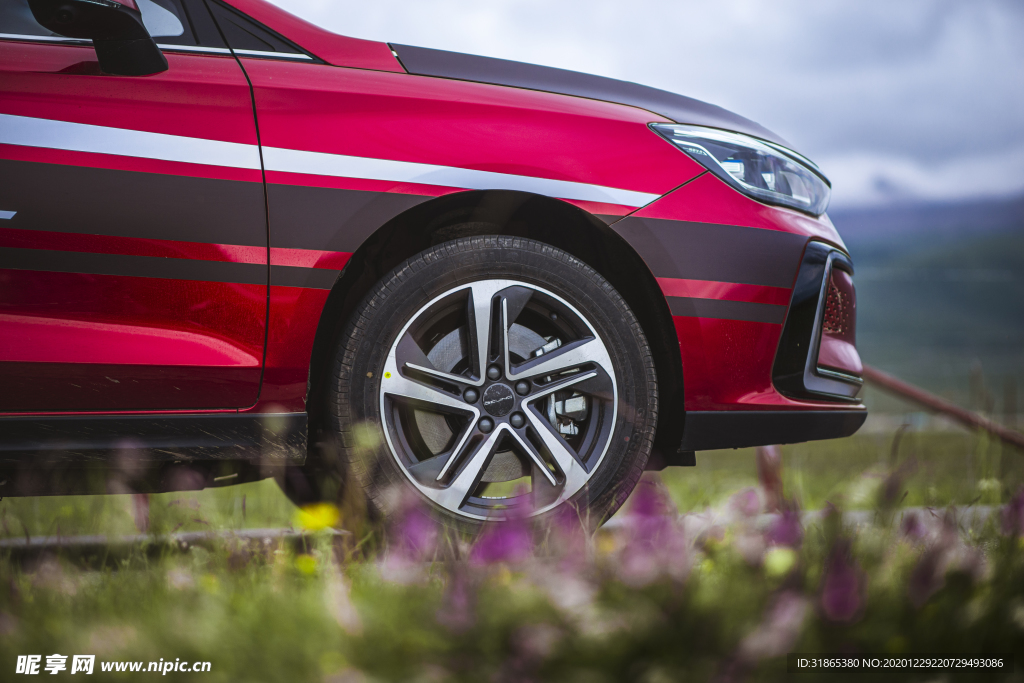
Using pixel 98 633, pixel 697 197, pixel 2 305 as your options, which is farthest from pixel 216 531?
pixel 697 197

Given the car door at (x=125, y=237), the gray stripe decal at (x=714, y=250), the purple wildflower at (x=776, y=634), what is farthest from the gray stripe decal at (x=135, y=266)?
the purple wildflower at (x=776, y=634)

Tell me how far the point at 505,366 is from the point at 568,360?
0.18 meters

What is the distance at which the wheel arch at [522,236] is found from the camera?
1.78 metres

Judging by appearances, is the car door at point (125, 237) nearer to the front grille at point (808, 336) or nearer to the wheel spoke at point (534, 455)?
the wheel spoke at point (534, 455)

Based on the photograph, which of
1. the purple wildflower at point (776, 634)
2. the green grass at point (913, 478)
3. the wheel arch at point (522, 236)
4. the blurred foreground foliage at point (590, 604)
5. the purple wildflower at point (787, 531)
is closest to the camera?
the purple wildflower at point (776, 634)

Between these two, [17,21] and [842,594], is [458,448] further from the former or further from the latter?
[17,21]

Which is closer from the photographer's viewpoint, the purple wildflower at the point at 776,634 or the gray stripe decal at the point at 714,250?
the purple wildflower at the point at 776,634

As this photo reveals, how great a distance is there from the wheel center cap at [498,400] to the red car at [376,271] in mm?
11

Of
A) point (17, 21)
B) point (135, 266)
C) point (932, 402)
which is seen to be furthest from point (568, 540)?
point (932, 402)

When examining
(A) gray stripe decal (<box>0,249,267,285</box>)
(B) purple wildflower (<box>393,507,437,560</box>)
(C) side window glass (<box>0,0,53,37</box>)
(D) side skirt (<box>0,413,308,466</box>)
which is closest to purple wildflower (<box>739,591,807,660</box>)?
(B) purple wildflower (<box>393,507,437,560</box>)

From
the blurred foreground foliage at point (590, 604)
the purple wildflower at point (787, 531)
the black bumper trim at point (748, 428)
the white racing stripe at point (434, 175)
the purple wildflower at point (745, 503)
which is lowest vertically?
the blurred foreground foliage at point (590, 604)

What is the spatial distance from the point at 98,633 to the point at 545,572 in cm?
76

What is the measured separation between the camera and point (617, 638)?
3.19 ft

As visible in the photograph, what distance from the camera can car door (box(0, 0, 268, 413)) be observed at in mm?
1555
